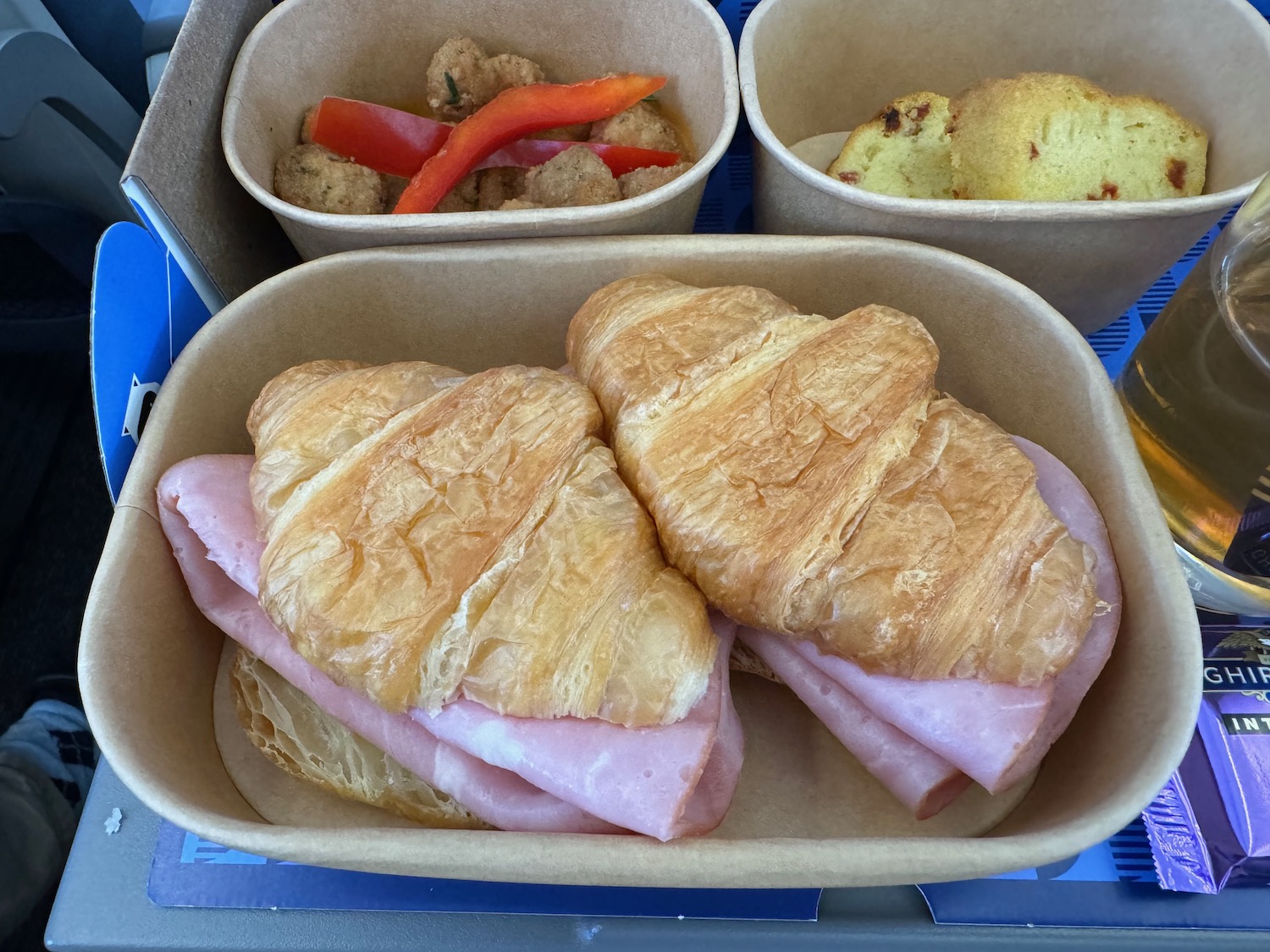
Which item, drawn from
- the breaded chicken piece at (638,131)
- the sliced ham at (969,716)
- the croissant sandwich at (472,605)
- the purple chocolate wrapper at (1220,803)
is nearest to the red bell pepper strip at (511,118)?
the breaded chicken piece at (638,131)

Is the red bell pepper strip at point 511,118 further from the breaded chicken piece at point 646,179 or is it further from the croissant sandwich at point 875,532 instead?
the croissant sandwich at point 875,532

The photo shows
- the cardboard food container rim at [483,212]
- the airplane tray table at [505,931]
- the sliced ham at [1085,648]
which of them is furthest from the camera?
the cardboard food container rim at [483,212]

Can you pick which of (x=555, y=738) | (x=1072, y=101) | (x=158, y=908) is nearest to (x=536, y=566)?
(x=555, y=738)

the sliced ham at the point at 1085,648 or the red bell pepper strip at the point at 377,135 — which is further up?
Answer: the red bell pepper strip at the point at 377,135

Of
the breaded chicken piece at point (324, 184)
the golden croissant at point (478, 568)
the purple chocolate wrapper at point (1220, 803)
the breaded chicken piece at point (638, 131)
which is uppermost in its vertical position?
the breaded chicken piece at point (638, 131)

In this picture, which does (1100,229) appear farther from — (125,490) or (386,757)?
(125,490)

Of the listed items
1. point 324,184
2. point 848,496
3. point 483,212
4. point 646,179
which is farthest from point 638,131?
point 848,496

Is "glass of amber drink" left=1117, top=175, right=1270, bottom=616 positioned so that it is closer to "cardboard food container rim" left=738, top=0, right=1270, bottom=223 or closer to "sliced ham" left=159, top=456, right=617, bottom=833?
"cardboard food container rim" left=738, top=0, right=1270, bottom=223

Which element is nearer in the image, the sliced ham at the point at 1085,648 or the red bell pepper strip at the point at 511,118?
the sliced ham at the point at 1085,648
